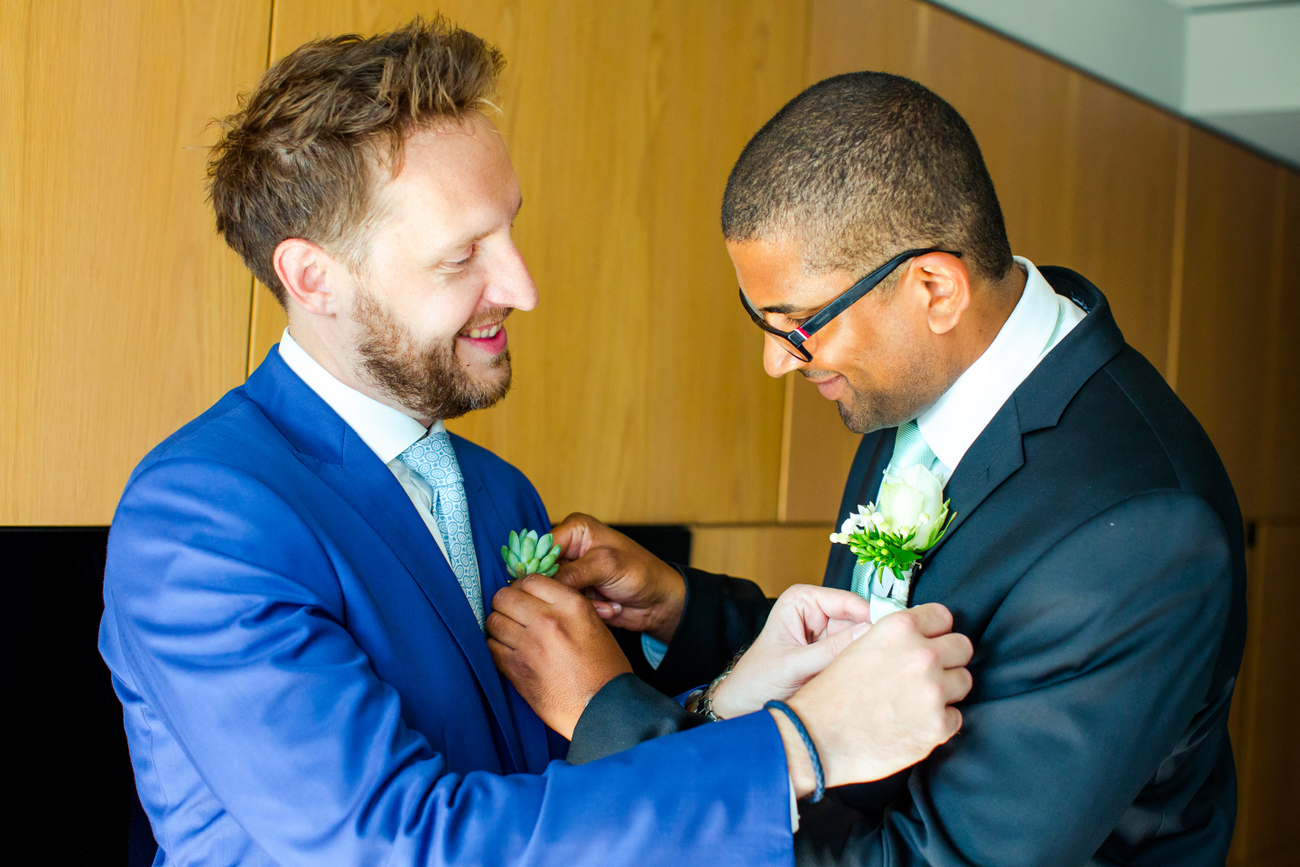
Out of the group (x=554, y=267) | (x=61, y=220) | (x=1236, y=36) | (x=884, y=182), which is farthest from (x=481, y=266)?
(x=1236, y=36)

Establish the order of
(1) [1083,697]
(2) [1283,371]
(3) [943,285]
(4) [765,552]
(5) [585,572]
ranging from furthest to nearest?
1. (2) [1283,371]
2. (4) [765,552]
3. (5) [585,572]
4. (3) [943,285]
5. (1) [1083,697]

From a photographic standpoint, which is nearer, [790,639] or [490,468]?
[790,639]

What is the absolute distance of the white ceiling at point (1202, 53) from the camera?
411 centimetres

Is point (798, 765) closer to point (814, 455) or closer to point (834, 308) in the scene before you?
point (834, 308)

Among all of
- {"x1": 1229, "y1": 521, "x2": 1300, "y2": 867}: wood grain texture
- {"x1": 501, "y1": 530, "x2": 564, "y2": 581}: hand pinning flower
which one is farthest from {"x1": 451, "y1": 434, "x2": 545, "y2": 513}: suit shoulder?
{"x1": 1229, "y1": 521, "x2": 1300, "y2": 867}: wood grain texture

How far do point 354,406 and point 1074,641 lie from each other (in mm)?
1050

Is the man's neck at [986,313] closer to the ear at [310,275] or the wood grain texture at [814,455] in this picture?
the ear at [310,275]

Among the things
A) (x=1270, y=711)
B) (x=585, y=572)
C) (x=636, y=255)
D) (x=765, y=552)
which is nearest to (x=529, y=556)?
(x=585, y=572)

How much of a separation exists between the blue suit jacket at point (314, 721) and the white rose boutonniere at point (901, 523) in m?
0.31

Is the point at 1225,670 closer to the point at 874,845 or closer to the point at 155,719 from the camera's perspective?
the point at 874,845

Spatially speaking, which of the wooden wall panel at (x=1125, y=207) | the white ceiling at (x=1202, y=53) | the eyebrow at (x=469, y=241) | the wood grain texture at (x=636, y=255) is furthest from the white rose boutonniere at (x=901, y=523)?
the white ceiling at (x=1202, y=53)

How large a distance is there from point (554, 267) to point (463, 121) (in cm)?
113

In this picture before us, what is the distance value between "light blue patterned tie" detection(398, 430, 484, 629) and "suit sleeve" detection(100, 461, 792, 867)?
1.17ft

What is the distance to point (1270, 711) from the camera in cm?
515
